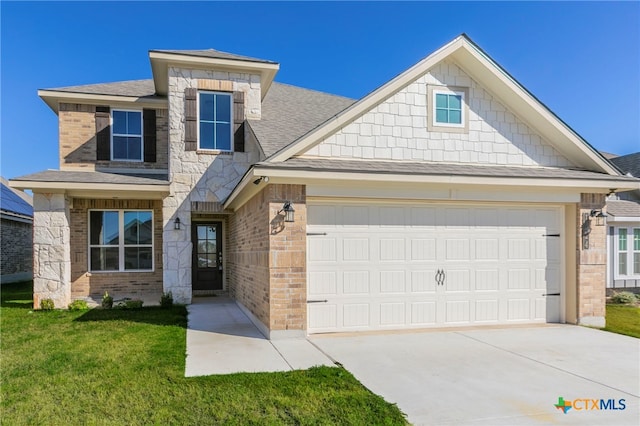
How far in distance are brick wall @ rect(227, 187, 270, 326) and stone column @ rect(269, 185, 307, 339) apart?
0.19 m

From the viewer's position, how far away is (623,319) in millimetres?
10188

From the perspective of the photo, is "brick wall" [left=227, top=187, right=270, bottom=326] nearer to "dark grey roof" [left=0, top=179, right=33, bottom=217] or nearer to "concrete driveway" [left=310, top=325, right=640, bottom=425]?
"concrete driveway" [left=310, top=325, right=640, bottom=425]

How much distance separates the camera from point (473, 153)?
29.1ft

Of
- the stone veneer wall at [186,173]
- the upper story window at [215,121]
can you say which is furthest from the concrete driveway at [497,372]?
the upper story window at [215,121]

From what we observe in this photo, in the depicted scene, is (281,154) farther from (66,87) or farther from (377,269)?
(66,87)

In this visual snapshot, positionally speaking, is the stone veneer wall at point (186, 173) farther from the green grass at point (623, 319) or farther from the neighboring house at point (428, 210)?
the green grass at point (623, 319)

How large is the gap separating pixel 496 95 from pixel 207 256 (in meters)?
10.2

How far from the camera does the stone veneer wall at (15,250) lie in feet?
64.5

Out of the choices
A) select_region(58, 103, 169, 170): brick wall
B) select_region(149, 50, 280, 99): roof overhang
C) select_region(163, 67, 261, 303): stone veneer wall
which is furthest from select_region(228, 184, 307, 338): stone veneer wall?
select_region(58, 103, 169, 170): brick wall

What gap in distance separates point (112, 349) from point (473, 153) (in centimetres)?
774

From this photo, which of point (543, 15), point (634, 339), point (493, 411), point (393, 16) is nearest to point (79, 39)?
point (393, 16)

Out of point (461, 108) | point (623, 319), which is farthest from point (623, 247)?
point (461, 108)

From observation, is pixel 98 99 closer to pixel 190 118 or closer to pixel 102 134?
pixel 102 134

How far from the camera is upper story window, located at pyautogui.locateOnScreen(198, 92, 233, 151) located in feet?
40.0
